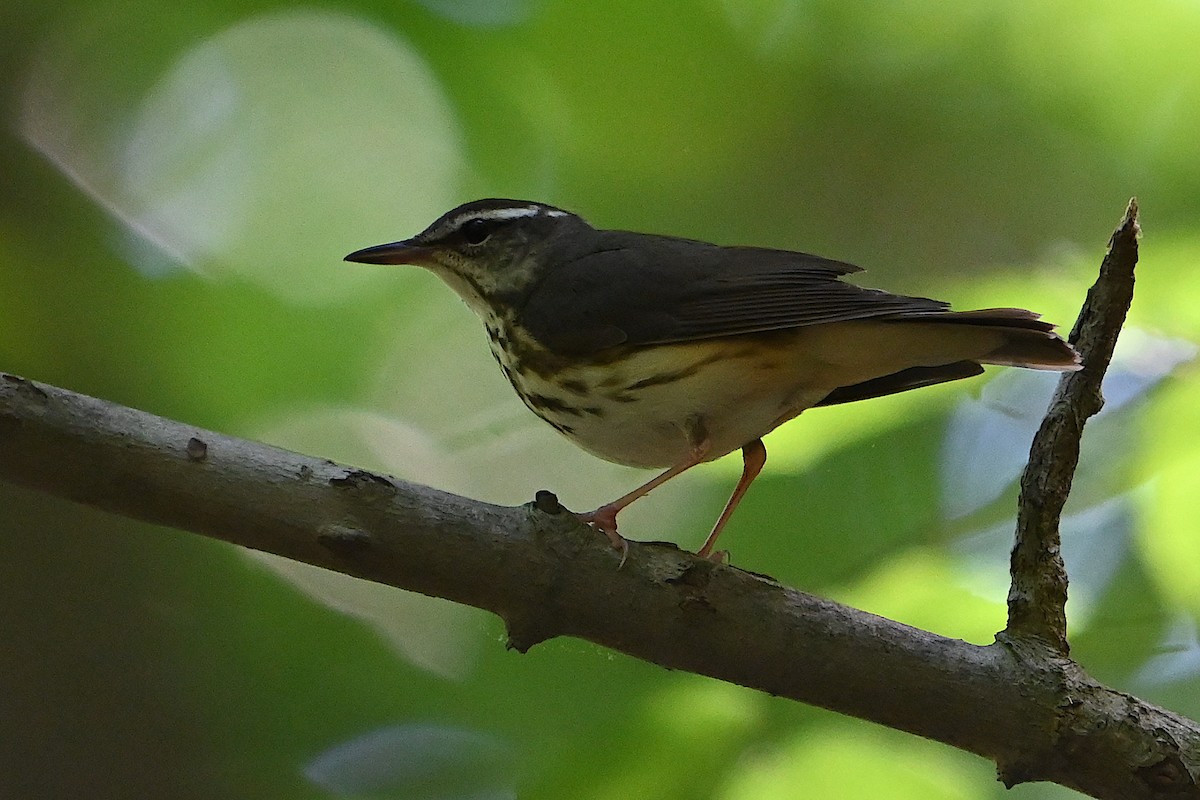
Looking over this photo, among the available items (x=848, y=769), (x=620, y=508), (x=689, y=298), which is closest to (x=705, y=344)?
(x=689, y=298)

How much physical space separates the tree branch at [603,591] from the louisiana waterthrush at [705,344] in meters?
0.23

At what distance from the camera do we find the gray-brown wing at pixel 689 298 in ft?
5.35

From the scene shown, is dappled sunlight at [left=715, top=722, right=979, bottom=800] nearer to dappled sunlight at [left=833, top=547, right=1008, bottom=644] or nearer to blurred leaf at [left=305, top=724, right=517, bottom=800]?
dappled sunlight at [left=833, top=547, right=1008, bottom=644]

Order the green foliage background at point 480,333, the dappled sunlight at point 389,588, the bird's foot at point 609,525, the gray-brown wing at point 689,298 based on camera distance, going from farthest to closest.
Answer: the dappled sunlight at point 389,588 → the green foliage background at point 480,333 → the gray-brown wing at point 689,298 → the bird's foot at point 609,525

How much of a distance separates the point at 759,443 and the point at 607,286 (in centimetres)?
43

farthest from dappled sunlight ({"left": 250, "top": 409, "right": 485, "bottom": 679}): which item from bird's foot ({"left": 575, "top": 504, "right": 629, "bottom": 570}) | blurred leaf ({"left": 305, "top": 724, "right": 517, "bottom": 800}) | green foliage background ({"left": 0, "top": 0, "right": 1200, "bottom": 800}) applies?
bird's foot ({"left": 575, "top": 504, "right": 629, "bottom": 570})

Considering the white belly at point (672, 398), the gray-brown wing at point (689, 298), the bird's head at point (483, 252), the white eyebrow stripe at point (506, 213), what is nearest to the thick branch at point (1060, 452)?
the gray-brown wing at point (689, 298)

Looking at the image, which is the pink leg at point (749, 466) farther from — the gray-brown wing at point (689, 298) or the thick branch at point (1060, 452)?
the thick branch at point (1060, 452)

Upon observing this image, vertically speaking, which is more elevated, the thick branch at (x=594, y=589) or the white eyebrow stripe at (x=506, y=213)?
the white eyebrow stripe at (x=506, y=213)

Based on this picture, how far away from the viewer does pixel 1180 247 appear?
2.36 m

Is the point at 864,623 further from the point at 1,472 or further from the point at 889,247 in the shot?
the point at 889,247

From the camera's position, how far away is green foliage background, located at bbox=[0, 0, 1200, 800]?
80.0 inches

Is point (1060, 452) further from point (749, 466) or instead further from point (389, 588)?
point (389, 588)

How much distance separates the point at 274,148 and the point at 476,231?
670mm
